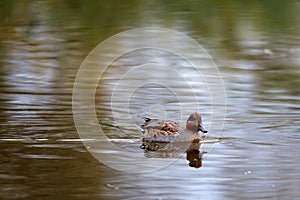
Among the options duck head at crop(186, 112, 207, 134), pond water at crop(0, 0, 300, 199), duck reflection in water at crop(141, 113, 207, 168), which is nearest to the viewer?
pond water at crop(0, 0, 300, 199)

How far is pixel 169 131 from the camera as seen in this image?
6.87 metres

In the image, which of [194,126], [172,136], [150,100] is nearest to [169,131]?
[172,136]

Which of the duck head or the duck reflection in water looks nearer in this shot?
the duck reflection in water

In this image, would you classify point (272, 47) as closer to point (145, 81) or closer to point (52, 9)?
point (145, 81)

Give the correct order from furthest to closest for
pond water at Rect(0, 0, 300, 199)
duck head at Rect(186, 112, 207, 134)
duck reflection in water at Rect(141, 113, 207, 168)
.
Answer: duck head at Rect(186, 112, 207, 134) → duck reflection in water at Rect(141, 113, 207, 168) → pond water at Rect(0, 0, 300, 199)

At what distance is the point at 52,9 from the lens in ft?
48.9

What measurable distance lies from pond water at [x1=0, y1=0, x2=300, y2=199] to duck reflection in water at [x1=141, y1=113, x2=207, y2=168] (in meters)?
0.12

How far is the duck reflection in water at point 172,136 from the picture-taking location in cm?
679

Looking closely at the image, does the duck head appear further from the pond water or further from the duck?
the pond water

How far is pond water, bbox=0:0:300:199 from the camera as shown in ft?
19.0

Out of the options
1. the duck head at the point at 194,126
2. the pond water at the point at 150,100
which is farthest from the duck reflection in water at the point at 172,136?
the pond water at the point at 150,100

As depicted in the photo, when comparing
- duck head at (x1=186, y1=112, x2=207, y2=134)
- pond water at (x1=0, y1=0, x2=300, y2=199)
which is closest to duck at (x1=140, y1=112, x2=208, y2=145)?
duck head at (x1=186, y1=112, x2=207, y2=134)

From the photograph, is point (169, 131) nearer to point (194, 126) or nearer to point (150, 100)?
point (194, 126)

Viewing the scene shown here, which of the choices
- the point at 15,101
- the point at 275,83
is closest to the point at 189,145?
the point at 15,101
